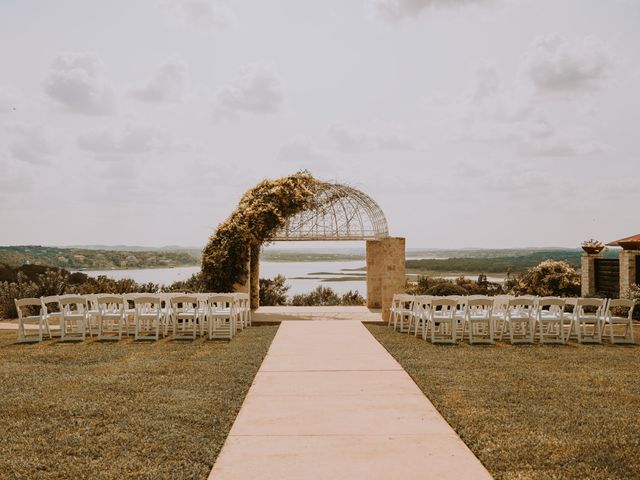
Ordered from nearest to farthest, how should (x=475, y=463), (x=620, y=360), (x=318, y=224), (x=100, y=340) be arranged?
(x=475, y=463), (x=620, y=360), (x=100, y=340), (x=318, y=224)

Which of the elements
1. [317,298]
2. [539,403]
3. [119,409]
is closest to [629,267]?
[317,298]

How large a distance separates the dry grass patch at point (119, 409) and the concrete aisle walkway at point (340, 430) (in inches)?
10.9

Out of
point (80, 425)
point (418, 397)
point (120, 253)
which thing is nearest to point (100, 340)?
point (80, 425)

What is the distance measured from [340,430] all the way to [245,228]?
11687mm

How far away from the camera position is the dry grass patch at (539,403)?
5.04 meters

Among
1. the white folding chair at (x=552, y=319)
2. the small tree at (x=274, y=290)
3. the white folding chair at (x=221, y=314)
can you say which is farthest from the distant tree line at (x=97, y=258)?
the white folding chair at (x=552, y=319)

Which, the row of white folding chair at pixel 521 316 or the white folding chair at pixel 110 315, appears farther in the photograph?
the white folding chair at pixel 110 315

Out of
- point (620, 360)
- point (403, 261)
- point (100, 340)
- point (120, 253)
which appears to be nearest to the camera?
point (620, 360)

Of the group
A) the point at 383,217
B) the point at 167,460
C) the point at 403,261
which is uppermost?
the point at 383,217

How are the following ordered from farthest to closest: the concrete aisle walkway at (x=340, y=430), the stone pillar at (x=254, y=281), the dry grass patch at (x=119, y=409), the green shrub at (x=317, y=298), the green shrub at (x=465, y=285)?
the green shrub at (x=317, y=298) → the stone pillar at (x=254, y=281) → the green shrub at (x=465, y=285) → the dry grass patch at (x=119, y=409) → the concrete aisle walkway at (x=340, y=430)

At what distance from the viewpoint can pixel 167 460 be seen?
5.05 m

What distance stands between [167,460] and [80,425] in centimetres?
149

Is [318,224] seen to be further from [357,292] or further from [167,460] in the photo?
[167,460]

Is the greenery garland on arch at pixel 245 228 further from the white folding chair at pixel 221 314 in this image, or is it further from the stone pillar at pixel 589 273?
the stone pillar at pixel 589 273
